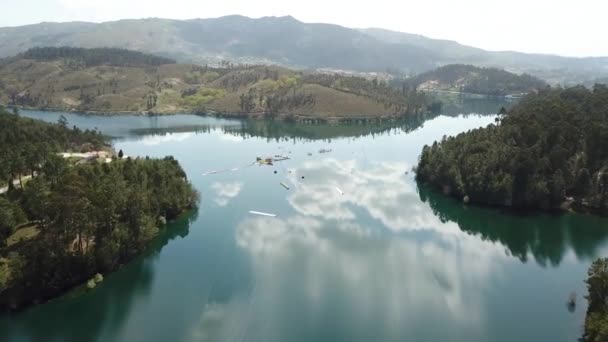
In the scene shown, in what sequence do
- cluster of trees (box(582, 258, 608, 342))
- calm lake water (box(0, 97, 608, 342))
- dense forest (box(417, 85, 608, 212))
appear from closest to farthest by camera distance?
cluster of trees (box(582, 258, 608, 342))
calm lake water (box(0, 97, 608, 342))
dense forest (box(417, 85, 608, 212))

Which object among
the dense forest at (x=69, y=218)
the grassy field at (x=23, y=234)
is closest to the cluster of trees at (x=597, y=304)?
the dense forest at (x=69, y=218)

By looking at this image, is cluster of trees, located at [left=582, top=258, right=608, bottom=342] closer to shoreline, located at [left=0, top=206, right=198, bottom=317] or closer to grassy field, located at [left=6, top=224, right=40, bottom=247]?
shoreline, located at [left=0, top=206, right=198, bottom=317]

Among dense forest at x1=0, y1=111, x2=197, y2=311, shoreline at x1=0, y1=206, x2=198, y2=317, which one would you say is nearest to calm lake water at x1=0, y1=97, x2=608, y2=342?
shoreline at x1=0, y1=206, x2=198, y2=317

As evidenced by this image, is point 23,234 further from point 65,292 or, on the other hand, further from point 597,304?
point 597,304

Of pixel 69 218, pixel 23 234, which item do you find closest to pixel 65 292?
pixel 69 218

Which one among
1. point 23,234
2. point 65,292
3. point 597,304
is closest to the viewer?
point 597,304

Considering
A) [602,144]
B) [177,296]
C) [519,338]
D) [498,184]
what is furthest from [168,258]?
[602,144]
